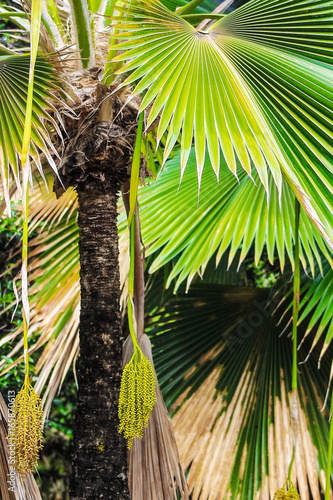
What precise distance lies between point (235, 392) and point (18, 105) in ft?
5.05

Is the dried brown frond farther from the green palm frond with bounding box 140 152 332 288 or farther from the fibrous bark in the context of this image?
the green palm frond with bounding box 140 152 332 288

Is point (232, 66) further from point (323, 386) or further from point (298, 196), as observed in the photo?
point (323, 386)

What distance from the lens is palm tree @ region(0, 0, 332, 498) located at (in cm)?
112

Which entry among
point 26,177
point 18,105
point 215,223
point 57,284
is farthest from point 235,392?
point 26,177

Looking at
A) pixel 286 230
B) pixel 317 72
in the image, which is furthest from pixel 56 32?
pixel 286 230

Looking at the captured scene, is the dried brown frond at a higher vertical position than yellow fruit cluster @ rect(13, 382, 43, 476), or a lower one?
lower

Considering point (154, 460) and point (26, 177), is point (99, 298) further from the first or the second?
point (26, 177)

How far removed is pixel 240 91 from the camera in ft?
3.63

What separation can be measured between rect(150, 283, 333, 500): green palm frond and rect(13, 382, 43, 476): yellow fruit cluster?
5.17ft

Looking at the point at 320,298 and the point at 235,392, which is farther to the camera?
the point at 235,392

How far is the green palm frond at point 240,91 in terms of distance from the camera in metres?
1.10

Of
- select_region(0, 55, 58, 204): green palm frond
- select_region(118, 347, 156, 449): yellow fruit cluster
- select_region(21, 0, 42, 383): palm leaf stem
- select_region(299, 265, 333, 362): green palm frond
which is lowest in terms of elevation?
select_region(118, 347, 156, 449): yellow fruit cluster

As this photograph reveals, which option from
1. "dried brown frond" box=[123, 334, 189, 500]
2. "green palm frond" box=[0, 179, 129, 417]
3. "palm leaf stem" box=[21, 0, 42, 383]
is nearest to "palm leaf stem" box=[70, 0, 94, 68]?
"palm leaf stem" box=[21, 0, 42, 383]

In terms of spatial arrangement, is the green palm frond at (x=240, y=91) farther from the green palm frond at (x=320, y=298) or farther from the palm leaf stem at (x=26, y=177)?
the green palm frond at (x=320, y=298)
